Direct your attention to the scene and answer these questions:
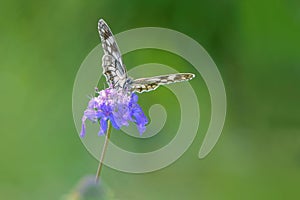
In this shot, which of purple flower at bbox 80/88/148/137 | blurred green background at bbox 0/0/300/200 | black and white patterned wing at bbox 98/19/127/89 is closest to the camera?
purple flower at bbox 80/88/148/137

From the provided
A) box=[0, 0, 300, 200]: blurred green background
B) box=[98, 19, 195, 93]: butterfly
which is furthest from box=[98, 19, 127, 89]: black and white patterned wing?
box=[0, 0, 300, 200]: blurred green background

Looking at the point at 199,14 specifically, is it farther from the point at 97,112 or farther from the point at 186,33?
the point at 97,112

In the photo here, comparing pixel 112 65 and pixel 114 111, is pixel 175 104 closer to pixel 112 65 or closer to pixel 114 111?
pixel 112 65

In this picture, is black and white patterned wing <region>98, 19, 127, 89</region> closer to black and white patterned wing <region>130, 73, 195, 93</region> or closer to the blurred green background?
black and white patterned wing <region>130, 73, 195, 93</region>

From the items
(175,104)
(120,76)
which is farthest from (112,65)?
(175,104)

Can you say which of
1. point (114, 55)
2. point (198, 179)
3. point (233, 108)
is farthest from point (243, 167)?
point (114, 55)
